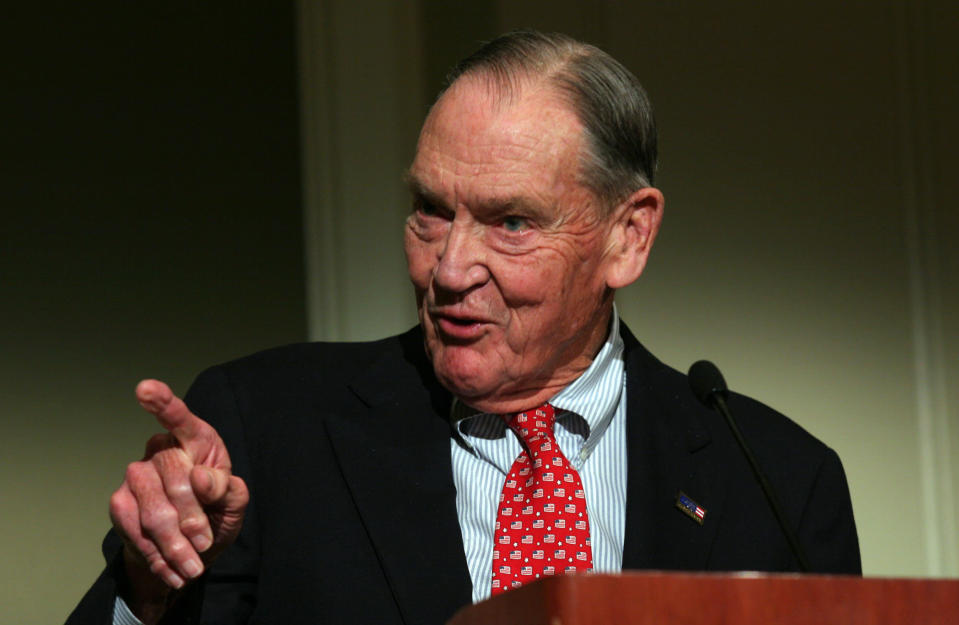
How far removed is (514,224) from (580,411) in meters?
0.34

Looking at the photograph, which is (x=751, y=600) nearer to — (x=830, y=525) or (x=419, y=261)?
(x=419, y=261)

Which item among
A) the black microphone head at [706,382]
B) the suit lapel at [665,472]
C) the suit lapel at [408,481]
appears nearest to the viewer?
the black microphone head at [706,382]

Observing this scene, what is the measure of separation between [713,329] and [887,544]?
681 millimetres

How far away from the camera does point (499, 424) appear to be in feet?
→ 7.45

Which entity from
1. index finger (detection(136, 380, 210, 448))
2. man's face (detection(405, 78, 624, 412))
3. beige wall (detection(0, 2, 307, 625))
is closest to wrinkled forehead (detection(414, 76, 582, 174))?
man's face (detection(405, 78, 624, 412))

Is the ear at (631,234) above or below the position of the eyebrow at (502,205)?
below

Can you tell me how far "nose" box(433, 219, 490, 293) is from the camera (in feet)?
6.87

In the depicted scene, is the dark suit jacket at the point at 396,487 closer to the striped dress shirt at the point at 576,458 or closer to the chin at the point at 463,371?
the striped dress shirt at the point at 576,458

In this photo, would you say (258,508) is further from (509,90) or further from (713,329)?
(713,329)

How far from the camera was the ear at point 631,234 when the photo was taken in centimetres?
231

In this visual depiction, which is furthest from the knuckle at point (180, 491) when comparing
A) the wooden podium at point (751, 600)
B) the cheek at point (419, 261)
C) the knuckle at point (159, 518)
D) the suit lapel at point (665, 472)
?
the suit lapel at point (665, 472)

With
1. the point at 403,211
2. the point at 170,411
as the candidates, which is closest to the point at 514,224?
the point at 170,411

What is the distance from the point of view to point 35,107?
316 cm

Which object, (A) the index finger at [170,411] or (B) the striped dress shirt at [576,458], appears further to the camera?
(B) the striped dress shirt at [576,458]
